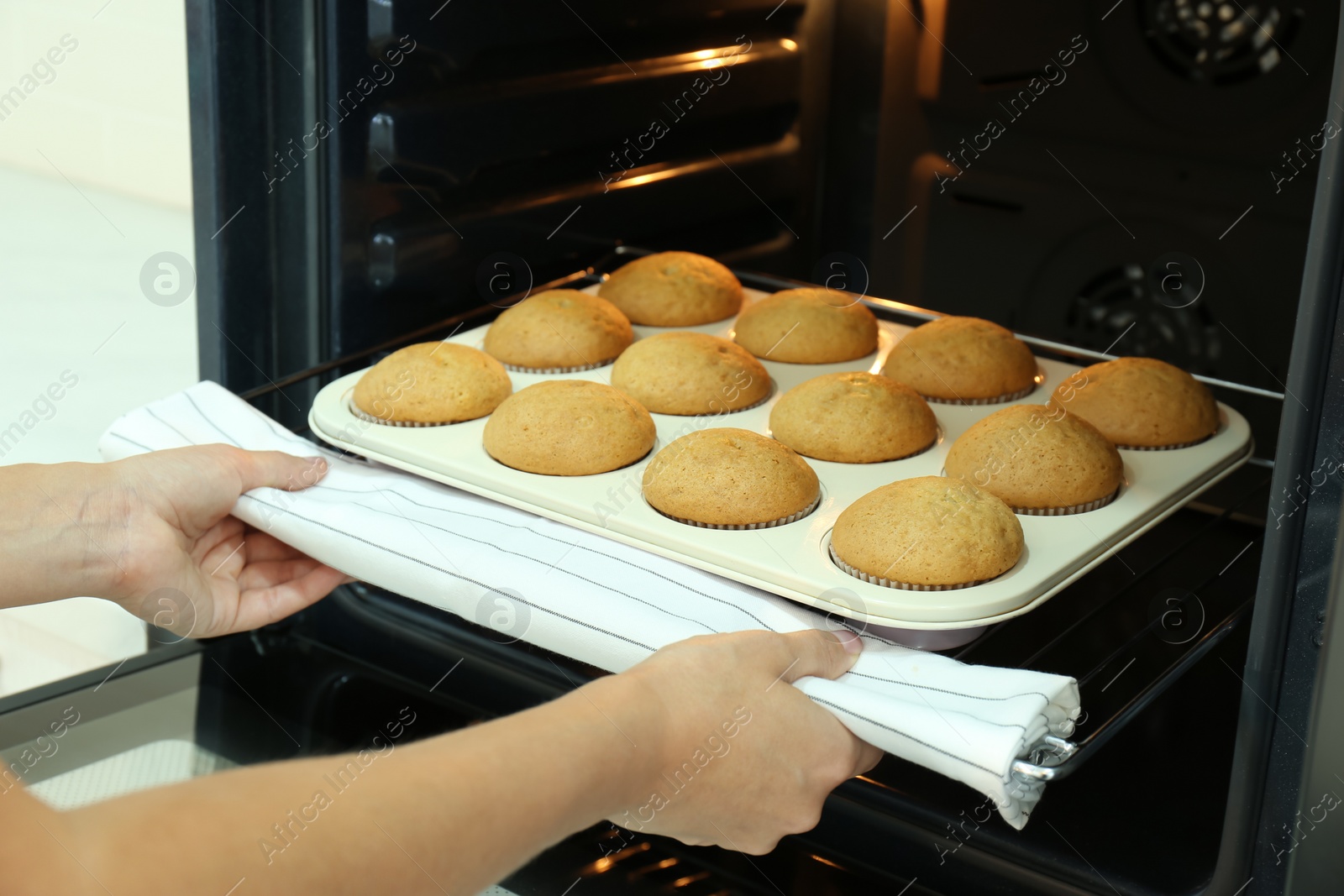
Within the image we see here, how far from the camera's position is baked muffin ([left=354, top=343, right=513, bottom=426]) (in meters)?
1.18

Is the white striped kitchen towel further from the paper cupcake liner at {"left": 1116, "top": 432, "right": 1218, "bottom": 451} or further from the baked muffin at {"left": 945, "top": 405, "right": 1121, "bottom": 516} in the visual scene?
the paper cupcake liner at {"left": 1116, "top": 432, "right": 1218, "bottom": 451}

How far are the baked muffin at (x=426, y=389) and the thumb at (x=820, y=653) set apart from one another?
49 cm

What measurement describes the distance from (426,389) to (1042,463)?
0.59 meters

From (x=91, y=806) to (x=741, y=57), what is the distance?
4.13 feet

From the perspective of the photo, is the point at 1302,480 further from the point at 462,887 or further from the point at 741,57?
the point at 741,57

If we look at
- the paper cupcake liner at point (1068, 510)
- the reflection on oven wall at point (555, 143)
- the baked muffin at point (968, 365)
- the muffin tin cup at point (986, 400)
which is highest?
the reflection on oven wall at point (555, 143)

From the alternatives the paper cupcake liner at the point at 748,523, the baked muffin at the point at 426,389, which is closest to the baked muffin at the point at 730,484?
the paper cupcake liner at the point at 748,523

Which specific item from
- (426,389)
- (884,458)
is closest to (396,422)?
(426,389)

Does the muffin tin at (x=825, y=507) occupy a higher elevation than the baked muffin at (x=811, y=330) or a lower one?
lower

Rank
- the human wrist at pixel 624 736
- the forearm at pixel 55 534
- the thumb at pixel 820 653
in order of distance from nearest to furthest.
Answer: the human wrist at pixel 624 736 → the thumb at pixel 820 653 → the forearm at pixel 55 534

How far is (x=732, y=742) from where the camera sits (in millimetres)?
746

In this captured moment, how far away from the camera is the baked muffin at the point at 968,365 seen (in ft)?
4.11

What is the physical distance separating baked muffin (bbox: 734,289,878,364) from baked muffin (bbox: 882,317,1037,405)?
8 cm

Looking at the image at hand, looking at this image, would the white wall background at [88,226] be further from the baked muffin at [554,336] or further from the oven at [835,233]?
the baked muffin at [554,336]
